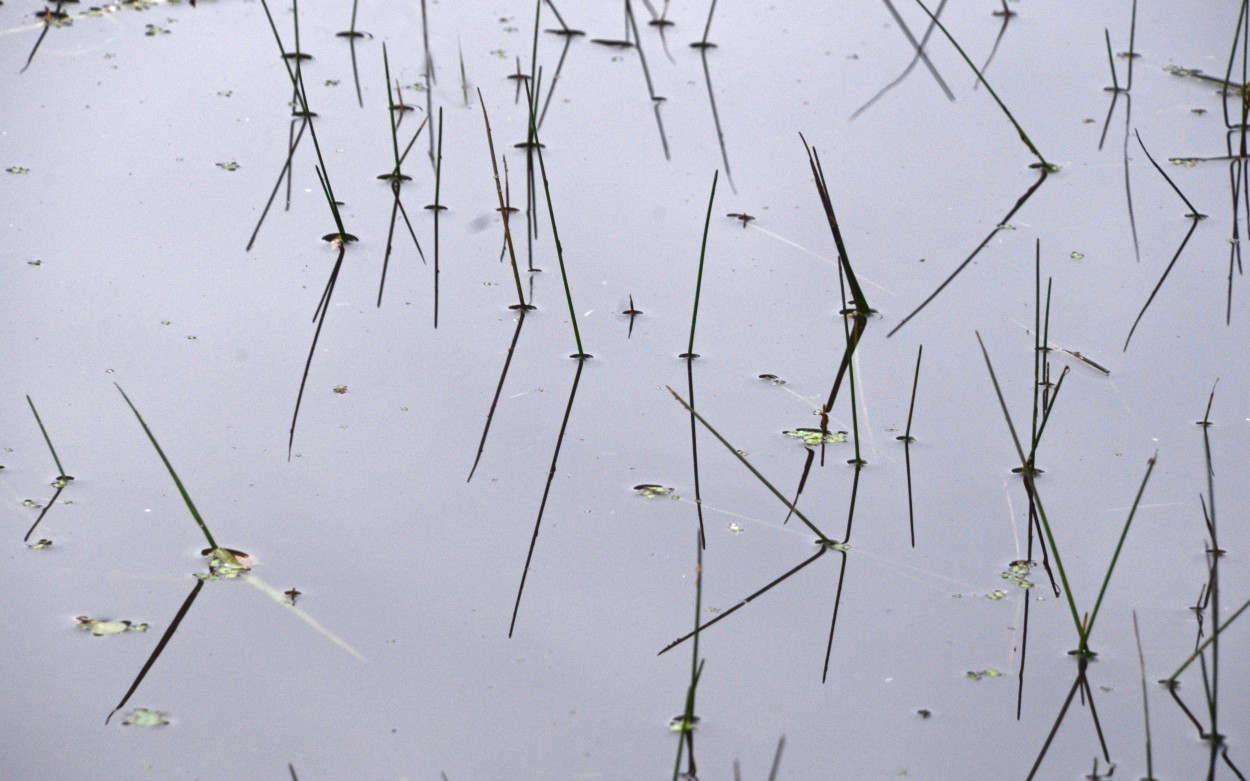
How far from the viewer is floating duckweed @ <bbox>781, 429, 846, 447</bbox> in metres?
1.64

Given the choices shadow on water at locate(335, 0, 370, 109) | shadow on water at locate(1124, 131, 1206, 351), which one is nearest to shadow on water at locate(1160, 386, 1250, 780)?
shadow on water at locate(1124, 131, 1206, 351)

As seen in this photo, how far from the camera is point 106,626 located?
1.31 m

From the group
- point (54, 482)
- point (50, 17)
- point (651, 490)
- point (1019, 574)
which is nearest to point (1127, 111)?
point (1019, 574)

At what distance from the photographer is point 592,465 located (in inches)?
62.6

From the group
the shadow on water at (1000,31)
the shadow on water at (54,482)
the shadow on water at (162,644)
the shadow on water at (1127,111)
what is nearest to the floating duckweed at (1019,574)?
the shadow on water at (1127,111)

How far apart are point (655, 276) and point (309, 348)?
1.82ft

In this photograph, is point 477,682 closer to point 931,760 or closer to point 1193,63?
point 931,760

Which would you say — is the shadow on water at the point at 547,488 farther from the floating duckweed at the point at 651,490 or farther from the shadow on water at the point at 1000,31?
the shadow on water at the point at 1000,31

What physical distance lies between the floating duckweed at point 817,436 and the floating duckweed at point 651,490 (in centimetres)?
21

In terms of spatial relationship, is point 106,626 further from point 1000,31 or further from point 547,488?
point 1000,31

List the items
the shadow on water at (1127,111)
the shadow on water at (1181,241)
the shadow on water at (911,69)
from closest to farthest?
the shadow on water at (1181,241) → the shadow on water at (1127,111) → the shadow on water at (911,69)

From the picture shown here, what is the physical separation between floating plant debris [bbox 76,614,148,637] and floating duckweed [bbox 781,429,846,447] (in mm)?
842

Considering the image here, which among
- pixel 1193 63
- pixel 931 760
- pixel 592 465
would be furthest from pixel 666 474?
pixel 1193 63

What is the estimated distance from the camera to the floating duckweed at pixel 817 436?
5.38 feet
